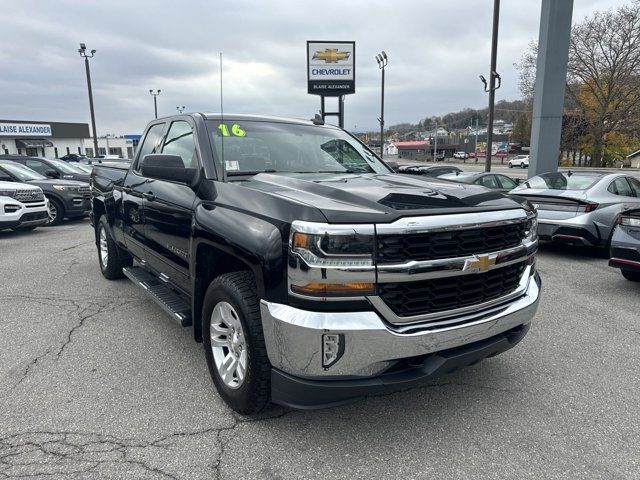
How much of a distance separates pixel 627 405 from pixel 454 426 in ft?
4.06

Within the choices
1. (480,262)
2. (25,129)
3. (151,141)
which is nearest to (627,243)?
(480,262)

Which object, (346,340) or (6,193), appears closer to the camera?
(346,340)

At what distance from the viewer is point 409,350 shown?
2.35 meters

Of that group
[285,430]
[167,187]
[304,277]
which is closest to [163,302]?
[167,187]

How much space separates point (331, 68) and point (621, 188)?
2106 cm

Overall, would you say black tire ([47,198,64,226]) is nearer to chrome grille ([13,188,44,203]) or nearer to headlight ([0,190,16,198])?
chrome grille ([13,188,44,203])

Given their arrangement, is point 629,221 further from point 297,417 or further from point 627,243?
point 297,417

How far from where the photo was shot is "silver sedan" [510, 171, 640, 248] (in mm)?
7332

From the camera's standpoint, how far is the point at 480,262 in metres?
2.55

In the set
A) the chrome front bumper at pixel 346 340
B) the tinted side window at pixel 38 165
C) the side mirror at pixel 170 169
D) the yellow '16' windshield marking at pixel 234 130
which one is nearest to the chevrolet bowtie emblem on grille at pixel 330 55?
the tinted side window at pixel 38 165

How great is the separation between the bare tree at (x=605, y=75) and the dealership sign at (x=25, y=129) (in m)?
55.4

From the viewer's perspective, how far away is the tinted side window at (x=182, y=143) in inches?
144

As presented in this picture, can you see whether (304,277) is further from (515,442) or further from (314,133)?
(314,133)

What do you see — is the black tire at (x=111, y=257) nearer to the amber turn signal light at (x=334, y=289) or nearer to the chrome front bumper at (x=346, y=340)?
the chrome front bumper at (x=346, y=340)
